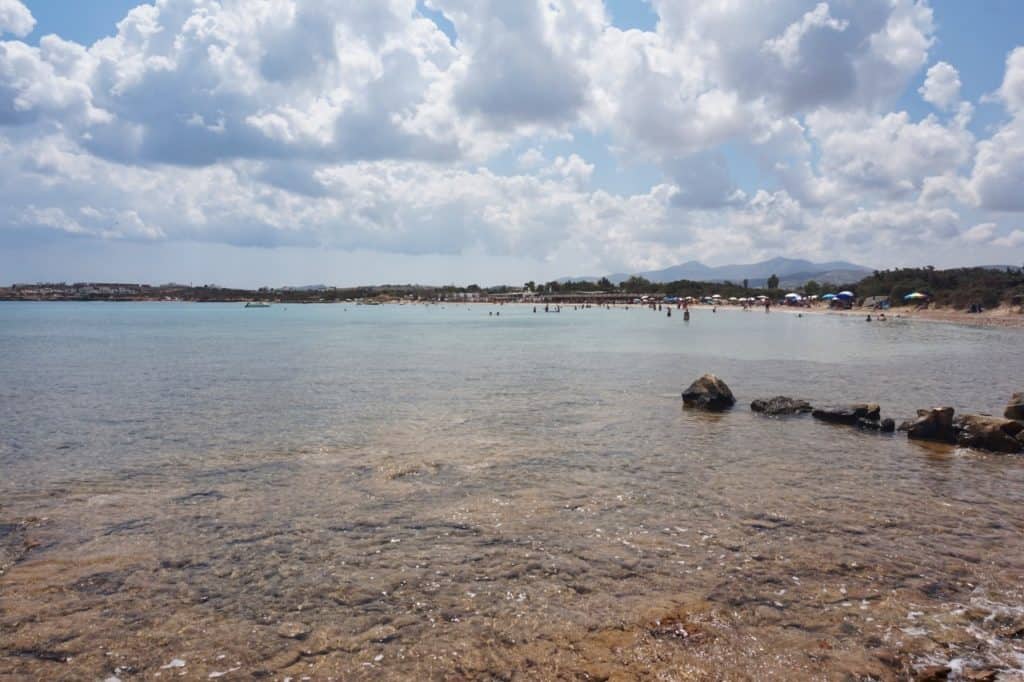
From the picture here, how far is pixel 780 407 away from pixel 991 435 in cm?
635

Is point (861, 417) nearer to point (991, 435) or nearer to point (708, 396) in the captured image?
point (991, 435)

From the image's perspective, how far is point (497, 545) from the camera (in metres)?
10.0

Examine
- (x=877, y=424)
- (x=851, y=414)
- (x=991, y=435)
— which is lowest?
(x=877, y=424)

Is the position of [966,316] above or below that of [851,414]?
above

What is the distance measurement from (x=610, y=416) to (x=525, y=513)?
11016 mm

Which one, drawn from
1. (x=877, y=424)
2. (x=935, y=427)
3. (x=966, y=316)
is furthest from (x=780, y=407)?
(x=966, y=316)

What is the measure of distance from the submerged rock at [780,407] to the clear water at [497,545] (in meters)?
1.01

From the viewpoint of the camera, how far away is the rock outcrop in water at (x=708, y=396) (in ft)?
76.4

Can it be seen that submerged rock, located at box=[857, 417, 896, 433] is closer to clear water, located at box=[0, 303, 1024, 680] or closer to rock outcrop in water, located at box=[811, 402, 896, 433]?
rock outcrop in water, located at box=[811, 402, 896, 433]

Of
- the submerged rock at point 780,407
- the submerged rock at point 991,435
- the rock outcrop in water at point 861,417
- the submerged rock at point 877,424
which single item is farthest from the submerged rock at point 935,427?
the submerged rock at point 780,407

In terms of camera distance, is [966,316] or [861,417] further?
[966,316]

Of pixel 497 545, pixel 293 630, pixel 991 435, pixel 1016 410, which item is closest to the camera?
pixel 293 630

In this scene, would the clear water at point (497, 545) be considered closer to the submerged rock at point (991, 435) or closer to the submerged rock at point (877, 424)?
the submerged rock at point (877, 424)

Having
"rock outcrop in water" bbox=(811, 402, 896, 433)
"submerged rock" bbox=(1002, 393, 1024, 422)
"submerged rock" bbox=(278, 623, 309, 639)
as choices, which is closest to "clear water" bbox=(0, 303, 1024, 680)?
"submerged rock" bbox=(278, 623, 309, 639)
